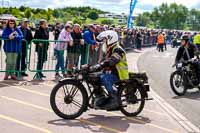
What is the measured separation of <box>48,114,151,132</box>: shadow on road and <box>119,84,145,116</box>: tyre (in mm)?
169

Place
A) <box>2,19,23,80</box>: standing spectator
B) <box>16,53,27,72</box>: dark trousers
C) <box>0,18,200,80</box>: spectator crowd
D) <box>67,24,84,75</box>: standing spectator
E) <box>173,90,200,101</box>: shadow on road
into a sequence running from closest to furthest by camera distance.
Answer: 1. <box>173,90,200,101</box>: shadow on road
2. <box>2,19,23,80</box>: standing spectator
3. <box>0,18,200,80</box>: spectator crowd
4. <box>16,53,27,72</box>: dark trousers
5. <box>67,24,84,75</box>: standing spectator

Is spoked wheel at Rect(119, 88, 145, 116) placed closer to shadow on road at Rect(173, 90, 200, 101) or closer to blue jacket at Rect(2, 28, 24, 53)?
shadow on road at Rect(173, 90, 200, 101)

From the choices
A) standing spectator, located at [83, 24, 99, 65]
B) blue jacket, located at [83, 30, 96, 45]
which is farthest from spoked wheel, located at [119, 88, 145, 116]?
blue jacket, located at [83, 30, 96, 45]

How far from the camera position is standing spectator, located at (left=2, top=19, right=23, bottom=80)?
12750 mm

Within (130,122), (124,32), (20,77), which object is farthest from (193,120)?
(124,32)

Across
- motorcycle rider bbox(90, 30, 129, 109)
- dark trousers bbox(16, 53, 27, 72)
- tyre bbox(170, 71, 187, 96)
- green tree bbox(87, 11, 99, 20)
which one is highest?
green tree bbox(87, 11, 99, 20)

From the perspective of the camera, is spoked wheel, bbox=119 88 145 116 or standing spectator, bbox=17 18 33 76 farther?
standing spectator, bbox=17 18 33 76

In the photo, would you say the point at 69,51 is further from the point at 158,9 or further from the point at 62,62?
the point at 158,9

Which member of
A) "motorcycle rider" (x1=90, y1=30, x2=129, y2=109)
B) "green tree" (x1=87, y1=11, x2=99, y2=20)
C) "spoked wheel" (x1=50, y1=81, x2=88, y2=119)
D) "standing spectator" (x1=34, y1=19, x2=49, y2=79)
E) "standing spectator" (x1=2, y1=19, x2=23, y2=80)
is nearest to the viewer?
"spoked wheel" (x1=50, y1=81, x2=88, y2=119)

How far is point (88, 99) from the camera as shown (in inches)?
342

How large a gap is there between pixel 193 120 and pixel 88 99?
2.20 m

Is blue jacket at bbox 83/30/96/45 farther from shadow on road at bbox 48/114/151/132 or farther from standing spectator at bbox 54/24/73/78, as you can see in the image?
shadow on road at bbox 48/114/151/132

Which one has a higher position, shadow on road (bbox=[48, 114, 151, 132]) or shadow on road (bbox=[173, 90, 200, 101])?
shadow on road (bbox=[48, 114, 151, 132])

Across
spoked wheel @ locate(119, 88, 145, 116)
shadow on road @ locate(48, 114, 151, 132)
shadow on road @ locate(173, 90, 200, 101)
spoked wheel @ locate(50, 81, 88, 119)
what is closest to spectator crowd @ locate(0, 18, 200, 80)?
shadow on road @ locate(173, 90, 200, 101)
